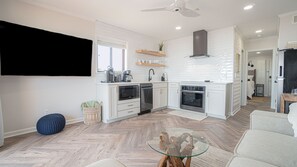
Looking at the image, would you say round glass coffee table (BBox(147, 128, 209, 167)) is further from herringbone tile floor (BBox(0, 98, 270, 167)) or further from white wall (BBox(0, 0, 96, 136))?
white wall (BBox(0, 0, 96, 136))

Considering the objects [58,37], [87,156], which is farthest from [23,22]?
[87,156]

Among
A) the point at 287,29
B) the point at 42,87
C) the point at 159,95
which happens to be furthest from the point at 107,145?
the point at 287,29

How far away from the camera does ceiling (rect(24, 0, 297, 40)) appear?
110 inches

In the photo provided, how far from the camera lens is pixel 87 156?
2.04 meters

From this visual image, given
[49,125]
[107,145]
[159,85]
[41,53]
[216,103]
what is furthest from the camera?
[159,85]

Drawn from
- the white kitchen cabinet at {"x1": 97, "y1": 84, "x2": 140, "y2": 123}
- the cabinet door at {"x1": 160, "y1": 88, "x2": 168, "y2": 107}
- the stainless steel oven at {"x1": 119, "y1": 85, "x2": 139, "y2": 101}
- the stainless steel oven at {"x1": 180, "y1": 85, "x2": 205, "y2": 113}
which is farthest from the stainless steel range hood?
the white kitchen cabinet at {"x1": 97, "y1": 84, "x2": 140, "y2": 123}

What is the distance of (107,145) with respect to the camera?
2.38 metres

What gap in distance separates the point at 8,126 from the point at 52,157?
4.69ft

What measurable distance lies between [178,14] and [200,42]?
1520mm

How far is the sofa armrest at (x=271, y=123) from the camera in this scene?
1660 mm

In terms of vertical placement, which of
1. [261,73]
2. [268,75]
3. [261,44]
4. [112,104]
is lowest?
[112,104]

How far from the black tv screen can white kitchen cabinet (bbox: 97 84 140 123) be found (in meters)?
0.61

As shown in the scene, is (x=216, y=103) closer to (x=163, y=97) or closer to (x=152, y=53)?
(x=163, y=97)

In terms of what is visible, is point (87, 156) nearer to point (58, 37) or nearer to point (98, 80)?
point (98, 80)
